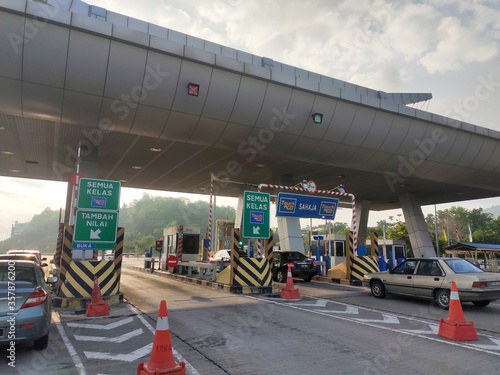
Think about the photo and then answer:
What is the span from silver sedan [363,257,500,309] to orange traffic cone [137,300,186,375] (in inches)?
316

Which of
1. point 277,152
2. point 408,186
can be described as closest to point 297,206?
point 277,152

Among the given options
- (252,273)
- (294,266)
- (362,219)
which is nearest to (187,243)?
(294,266)

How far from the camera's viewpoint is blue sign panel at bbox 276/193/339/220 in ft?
48.6

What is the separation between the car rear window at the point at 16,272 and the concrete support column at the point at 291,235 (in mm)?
15661

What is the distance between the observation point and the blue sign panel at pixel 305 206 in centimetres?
1482

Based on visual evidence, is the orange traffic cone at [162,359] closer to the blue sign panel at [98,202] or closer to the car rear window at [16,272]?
the car rear window at [16,272]

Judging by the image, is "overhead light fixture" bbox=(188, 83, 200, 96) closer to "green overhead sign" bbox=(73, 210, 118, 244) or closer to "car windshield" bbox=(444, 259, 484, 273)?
"green overhead sign" bbox=(73, 210, 118, 244)

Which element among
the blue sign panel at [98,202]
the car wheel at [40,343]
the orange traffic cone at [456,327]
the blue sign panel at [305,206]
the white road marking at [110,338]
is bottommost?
the white road marking at [110,338]

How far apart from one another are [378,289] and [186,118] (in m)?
9.49

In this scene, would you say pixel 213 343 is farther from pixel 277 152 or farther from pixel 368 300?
pixel 277 152

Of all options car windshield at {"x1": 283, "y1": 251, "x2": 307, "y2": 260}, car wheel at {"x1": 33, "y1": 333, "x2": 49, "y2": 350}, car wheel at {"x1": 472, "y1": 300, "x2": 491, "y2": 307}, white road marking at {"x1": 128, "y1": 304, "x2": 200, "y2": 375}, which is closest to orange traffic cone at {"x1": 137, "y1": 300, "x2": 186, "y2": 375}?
white road marking at {"x1": 128, "y1": 304, "x2": 200, "y2": 375}

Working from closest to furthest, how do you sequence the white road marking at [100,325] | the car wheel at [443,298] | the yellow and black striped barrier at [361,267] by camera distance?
the white road marking at [100,325] < the car wheel at [443,298] < the yellow and black striped barrier at [361,267]

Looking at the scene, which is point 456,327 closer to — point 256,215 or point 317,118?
point 256,215

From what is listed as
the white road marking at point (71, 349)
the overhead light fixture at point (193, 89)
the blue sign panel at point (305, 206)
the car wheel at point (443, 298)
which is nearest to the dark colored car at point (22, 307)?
the white road marking at point (71, 349)
